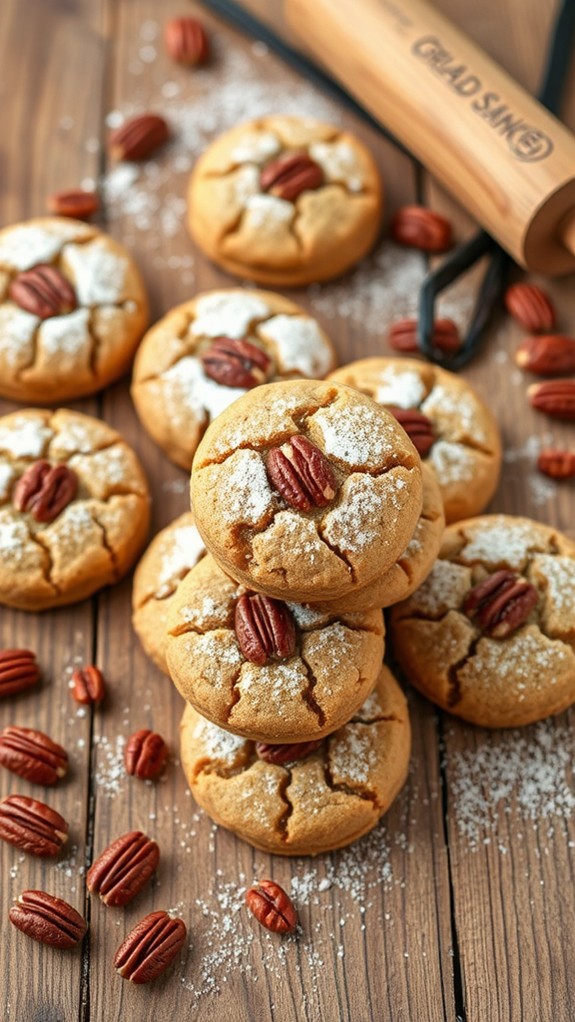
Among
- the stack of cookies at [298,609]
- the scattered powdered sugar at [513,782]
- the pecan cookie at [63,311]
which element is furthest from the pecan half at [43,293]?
the scattered powdered sugar at [513,782]

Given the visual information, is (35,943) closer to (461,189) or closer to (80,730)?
(80,730)

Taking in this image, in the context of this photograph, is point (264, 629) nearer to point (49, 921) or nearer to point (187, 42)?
point (49, 921)

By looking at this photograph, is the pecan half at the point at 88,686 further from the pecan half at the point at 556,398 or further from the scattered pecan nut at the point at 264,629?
the pecan half at the point at 556,398

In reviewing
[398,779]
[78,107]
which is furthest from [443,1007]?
[78,107]

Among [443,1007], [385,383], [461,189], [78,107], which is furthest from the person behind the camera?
A: [78,107]

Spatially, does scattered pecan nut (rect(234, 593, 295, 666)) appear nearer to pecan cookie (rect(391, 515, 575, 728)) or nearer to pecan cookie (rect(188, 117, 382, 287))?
pecan cookie (rect(391, 515, 575, 728))

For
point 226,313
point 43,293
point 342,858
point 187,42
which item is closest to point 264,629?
point 342,858

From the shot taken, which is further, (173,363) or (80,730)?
(173,363)
